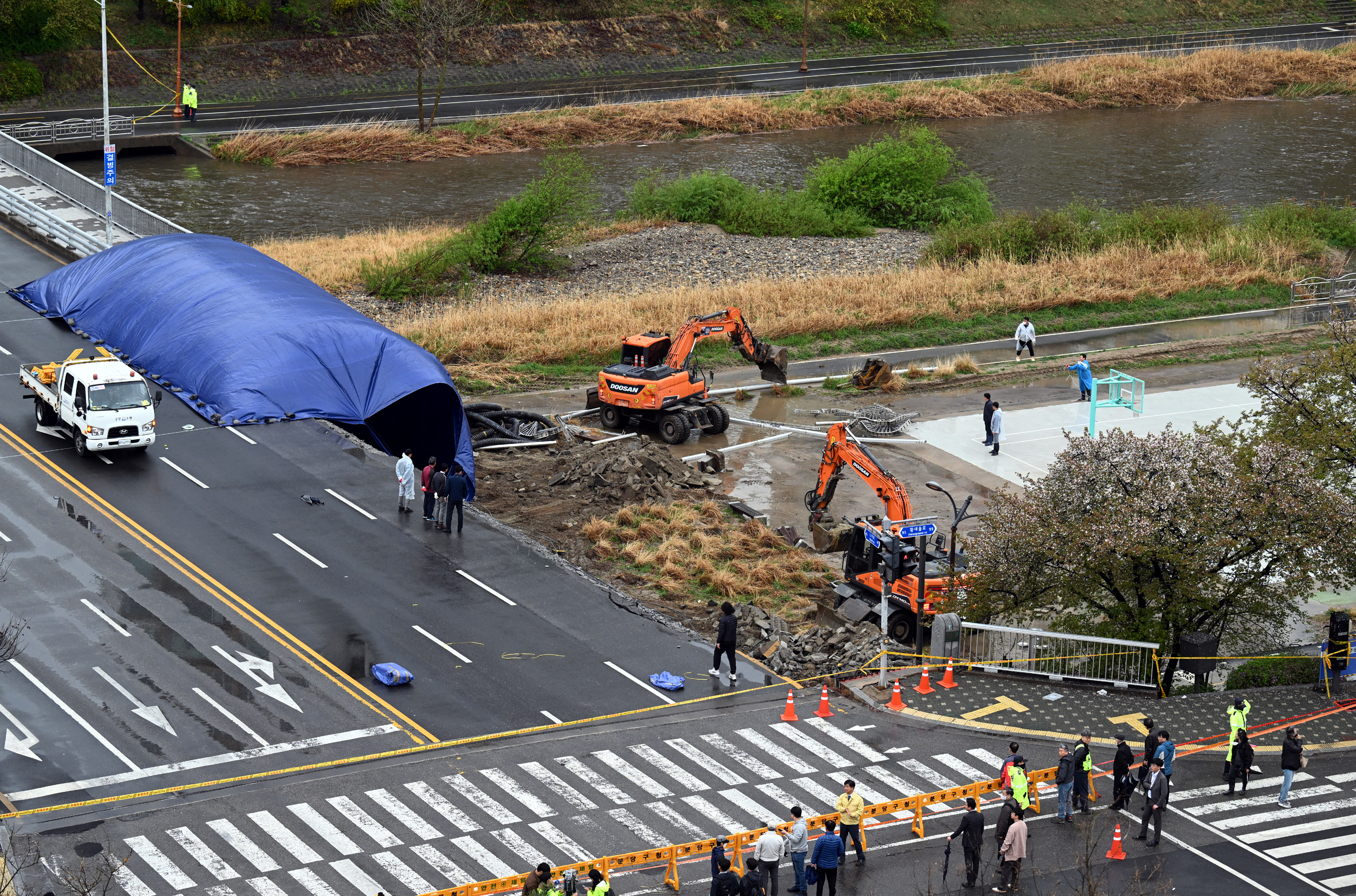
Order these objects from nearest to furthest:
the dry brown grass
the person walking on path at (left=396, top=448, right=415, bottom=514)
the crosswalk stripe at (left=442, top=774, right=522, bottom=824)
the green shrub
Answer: the crosswalk stripe at (left=442, top=774, right=522, bottom=824) < the green shrub < the person walking on path at (left=396, top=448, right=415, bottom=514) < the dry brown grass

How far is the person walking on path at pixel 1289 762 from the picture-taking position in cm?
2552

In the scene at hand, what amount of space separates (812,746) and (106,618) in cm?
1487

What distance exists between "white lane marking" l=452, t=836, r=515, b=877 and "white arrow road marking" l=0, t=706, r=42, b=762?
788 cm

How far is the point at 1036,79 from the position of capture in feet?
348

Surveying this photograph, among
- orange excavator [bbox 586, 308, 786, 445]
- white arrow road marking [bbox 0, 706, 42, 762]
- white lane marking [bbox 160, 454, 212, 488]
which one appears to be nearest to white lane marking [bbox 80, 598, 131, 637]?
white arrow road marking [bbox 0, 706, 42, 762]

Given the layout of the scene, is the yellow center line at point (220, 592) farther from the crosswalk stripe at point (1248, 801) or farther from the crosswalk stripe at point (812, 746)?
the crosswalk stripe at point (1248, 801)

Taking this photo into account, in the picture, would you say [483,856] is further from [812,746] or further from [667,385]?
[667,385]

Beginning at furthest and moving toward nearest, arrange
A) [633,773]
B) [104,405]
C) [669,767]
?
[104,405], [669,767], [633,773]

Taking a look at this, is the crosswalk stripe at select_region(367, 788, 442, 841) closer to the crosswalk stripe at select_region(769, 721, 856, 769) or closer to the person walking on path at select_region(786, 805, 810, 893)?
the person walking on path at select_region(786, 805, 810, 893)

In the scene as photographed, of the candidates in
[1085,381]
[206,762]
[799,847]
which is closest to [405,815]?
[206,762]

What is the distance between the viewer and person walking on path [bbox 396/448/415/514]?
37844 millimetres

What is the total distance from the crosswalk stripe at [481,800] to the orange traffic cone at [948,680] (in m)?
9.46

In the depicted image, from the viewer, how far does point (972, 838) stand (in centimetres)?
2294

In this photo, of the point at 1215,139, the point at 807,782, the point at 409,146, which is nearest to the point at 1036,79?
the point at 1215,139
